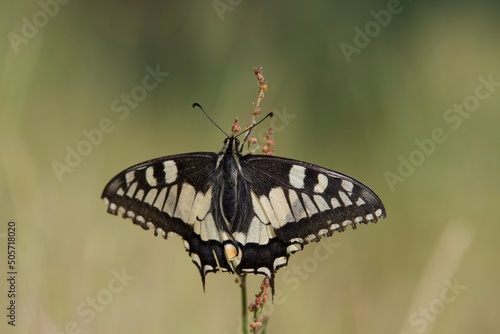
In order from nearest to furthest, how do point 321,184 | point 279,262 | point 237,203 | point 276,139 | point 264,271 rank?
point 264,271 < point 279,262 < point 321,184 < point 237,203 < point 276,139

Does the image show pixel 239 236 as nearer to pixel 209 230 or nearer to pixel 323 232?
pixel 209 230

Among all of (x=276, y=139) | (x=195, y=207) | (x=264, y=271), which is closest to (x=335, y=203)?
(x=264, y=271)

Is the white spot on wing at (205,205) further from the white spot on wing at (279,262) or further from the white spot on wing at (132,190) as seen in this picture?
the white spot on wing at (279,262)

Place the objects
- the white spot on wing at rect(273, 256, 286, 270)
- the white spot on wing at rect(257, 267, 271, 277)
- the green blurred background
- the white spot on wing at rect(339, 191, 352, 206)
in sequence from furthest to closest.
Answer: the green blurred background < the white spot on wing at rect(339, 191, 352, 206) < the white spot on wing at rect(273, 256, 286, 270) < the white spot on wing at rect(257, 267, 271, 277)

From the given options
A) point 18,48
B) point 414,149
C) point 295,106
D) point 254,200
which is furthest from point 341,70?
point 254,200

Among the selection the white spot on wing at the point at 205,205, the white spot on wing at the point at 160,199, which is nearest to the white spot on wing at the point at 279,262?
the white spot on wing at the point at 205,205

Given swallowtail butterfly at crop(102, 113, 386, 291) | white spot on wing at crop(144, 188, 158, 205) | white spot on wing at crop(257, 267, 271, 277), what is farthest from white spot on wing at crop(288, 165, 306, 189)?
white spot on wing at crop(144, 188, 158, 205)

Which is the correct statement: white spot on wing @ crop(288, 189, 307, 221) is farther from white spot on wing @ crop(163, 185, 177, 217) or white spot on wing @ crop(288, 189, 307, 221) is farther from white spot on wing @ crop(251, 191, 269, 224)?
white spot on wing @ crop(163, 185, 177, 217)
